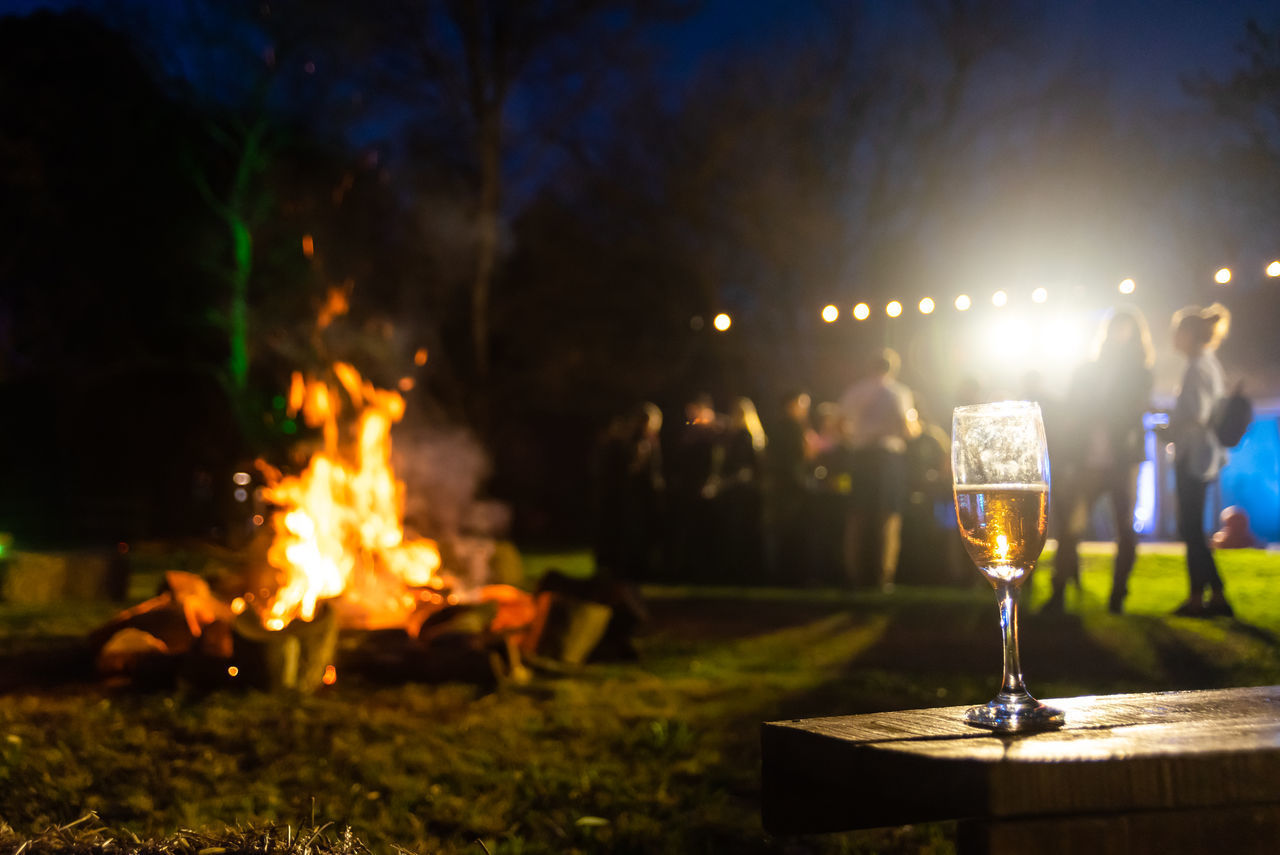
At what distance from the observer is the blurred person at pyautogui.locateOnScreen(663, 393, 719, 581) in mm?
11289

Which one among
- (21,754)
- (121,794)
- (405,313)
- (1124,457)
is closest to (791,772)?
(121,794)

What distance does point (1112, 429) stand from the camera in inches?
298

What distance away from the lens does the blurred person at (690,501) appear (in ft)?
37.0

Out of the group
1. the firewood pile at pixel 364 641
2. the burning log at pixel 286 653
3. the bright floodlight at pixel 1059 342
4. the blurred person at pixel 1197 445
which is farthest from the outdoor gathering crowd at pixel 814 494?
the burning log at pixel 286 653

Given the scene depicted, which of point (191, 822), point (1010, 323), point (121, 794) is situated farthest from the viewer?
point (1010, 323)

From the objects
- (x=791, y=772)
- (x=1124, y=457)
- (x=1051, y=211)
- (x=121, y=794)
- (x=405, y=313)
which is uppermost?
(x=1051, y=211)

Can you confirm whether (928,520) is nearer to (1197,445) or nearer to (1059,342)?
(1197,445)

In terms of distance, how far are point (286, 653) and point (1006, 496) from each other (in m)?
4.67

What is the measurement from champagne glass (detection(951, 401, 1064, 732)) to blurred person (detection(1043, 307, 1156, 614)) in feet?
21.6

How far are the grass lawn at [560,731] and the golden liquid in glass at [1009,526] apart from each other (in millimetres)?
1220

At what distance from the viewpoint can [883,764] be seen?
1.25m

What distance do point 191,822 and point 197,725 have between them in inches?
56.9

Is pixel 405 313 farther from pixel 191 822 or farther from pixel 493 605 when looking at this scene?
pixel 191 822

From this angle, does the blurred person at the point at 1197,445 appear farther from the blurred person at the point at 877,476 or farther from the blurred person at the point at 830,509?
the blurred person at the point at 830,509
